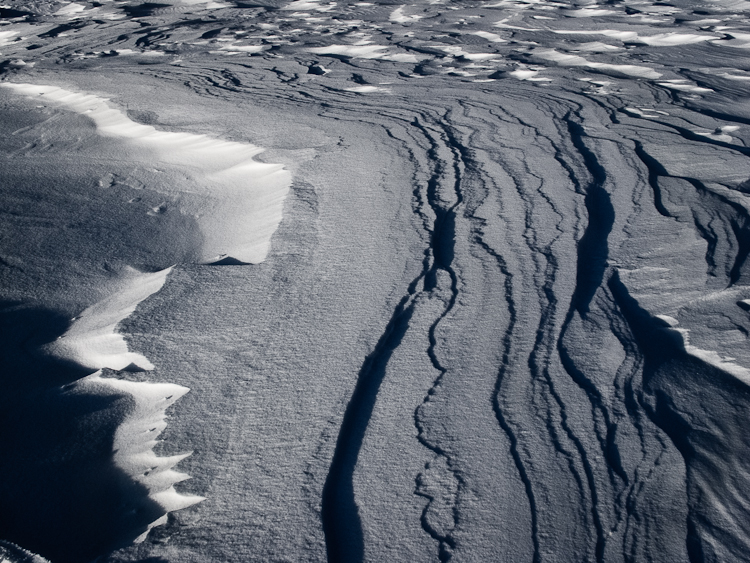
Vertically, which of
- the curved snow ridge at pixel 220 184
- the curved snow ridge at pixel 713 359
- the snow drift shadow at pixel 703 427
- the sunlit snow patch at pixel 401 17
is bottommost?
the snow drift shadow at pixel 703 427

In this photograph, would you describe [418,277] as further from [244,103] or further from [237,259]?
[244,103]

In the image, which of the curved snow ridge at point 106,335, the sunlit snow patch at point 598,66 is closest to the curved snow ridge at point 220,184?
the curved snow ridge at point 106,335

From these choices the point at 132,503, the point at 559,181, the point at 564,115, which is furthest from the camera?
the point at 564,115

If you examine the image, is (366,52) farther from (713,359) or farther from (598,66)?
(713,359)

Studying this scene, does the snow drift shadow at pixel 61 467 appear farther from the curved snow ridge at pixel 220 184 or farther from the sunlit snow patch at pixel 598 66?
the sunlit snow patch at pixel 598 66

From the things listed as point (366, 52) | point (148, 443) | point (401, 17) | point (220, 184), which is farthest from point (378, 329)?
point (401, 17)

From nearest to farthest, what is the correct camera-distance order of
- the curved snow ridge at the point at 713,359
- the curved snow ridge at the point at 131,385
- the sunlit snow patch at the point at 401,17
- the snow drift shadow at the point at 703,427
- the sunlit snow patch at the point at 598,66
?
1. the snow drift shadow at the point at 703,427
2. the curved snow ridge at the point at 131,385
3. the curved snow ridge at the point at 713,359
4. the sunlit snow patch at the point at 598,66
5. the sunlit snow patch at the point at 401,17

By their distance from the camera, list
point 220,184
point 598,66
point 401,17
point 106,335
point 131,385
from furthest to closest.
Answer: point 401,17 < point 598,66 < point 220,184 < point 106,335 < point 131,385

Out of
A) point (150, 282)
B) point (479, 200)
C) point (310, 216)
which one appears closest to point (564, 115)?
point (479, 200)
